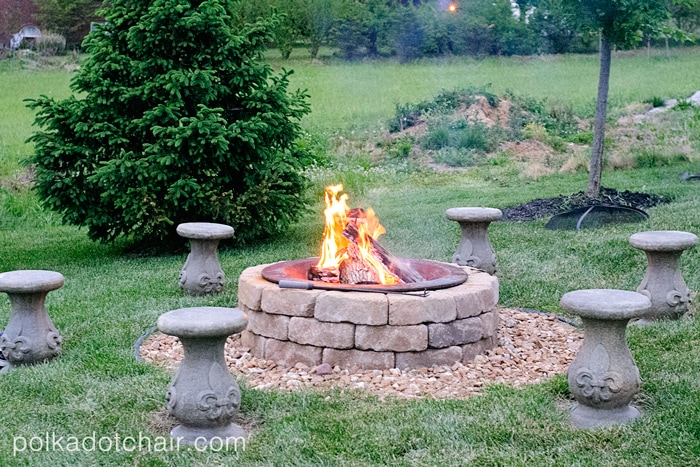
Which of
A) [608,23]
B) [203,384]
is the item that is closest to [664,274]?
[203,384]

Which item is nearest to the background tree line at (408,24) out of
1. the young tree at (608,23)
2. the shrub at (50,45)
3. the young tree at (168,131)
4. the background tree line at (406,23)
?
the background tree line at (406,23)

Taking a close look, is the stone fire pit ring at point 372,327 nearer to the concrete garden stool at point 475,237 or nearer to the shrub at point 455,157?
the concrete garden stool at point 475,237

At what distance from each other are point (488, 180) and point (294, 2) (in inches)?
165

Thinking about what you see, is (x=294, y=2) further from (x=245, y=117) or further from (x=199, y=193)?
(x=199, y=193)

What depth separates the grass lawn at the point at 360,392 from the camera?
4.30m

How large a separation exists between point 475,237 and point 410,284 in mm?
2214

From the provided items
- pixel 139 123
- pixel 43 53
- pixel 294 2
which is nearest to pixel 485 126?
pixel 294 2

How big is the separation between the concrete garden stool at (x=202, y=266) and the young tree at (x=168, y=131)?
5.97 feet

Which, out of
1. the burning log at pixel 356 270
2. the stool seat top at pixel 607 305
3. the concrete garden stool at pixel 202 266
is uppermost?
the stool seat top at pixel 607 305

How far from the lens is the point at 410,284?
5840 mm

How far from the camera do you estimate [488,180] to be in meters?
14.1

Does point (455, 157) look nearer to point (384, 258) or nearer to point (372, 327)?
point (384, 258)

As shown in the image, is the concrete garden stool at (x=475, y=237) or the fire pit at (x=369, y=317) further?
the concrete garden stool at (x=475, y=237)

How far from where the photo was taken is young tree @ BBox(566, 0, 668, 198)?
33.2ft
